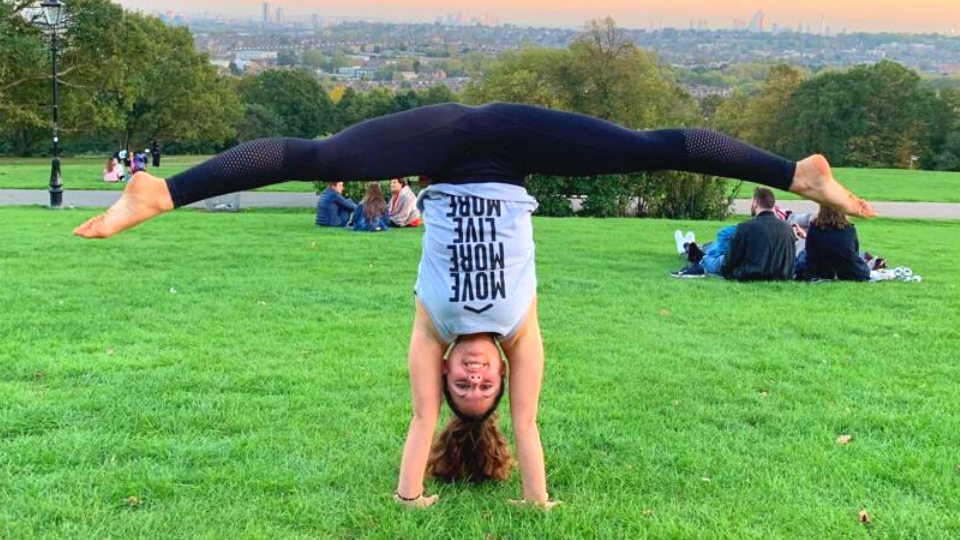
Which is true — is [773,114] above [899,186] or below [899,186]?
above

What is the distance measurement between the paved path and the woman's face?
1801cm

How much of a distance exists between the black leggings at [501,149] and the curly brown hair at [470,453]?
55.3 inches

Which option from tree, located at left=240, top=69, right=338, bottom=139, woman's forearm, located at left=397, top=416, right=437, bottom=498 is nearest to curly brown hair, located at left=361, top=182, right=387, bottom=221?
woman's forearm, located at left=397, top=416, right=437, bottom=498

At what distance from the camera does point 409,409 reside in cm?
555

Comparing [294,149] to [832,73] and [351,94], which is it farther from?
[351,94]

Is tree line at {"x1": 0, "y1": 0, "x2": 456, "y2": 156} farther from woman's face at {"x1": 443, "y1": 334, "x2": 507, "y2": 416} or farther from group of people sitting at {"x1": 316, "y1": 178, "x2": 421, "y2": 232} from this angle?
woman's face at {"x1": 443, "y1": 334, "x2": 507, "y2": 416}

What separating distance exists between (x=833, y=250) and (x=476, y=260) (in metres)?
8.53

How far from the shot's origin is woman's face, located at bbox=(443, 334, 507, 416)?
156 inches

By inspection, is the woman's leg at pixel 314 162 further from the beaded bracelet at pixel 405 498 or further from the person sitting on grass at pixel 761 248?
the person sitting on grass at pixel 761 248

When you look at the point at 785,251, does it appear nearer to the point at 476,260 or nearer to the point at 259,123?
the point at 476,260

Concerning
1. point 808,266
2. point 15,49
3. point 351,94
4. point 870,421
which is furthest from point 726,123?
point 870,421

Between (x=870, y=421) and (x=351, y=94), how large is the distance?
8021 centimetres

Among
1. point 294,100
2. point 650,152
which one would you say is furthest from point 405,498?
point 294,100

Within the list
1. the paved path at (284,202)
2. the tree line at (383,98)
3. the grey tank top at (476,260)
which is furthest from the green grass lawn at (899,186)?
the grey tank top at (476,260)
